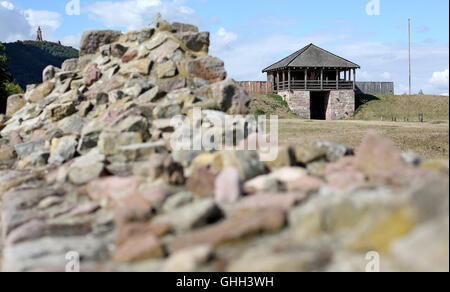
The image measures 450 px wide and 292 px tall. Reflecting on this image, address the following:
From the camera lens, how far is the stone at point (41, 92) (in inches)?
310

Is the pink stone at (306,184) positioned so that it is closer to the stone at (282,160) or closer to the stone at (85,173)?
the stone at (282,160)

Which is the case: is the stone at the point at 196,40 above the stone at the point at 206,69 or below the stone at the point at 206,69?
above

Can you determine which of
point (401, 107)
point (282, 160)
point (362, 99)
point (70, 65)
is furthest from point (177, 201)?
point (362, 99)

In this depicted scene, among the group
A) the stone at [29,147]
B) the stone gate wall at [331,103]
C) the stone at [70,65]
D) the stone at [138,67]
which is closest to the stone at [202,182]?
the stone at [29,147]

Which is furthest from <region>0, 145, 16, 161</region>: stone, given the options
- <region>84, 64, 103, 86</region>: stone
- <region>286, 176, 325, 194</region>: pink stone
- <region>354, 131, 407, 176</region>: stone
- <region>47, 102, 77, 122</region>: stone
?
<region>354, 131, 407, 176</region>: stone

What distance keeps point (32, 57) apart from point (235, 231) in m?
78.2

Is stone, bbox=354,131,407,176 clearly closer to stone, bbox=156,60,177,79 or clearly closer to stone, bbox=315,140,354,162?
stone, bbox=315,140,354,162

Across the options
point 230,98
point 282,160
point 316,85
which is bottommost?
point 282,160

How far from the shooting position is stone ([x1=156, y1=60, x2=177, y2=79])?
6250 millimetres

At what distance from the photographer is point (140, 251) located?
2523 millimetres

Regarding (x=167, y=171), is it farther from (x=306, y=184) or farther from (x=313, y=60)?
(x=313, y=60)

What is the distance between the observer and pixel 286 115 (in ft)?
101

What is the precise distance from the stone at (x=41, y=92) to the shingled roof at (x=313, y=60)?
26.6 m

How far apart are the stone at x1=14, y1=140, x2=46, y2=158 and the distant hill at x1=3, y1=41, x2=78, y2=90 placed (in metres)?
58.0
